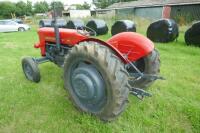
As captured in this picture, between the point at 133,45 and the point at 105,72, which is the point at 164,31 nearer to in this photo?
the point at 133,45

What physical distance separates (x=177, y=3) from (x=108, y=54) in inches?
887

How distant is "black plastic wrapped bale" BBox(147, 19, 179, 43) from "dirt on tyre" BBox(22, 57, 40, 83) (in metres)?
6.19

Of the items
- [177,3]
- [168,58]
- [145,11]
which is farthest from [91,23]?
[145,11]

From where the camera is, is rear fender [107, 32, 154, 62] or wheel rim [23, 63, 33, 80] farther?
wheel rim [23, 63, 33, 80]

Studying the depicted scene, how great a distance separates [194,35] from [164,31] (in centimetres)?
129

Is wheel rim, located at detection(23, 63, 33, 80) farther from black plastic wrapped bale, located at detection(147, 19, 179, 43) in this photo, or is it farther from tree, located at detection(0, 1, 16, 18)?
Result: tree, located at detection(0, 1, 16, 18)

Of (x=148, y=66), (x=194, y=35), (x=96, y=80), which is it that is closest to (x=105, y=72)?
(x=96, y=80)

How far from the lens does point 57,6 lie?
3590 mm

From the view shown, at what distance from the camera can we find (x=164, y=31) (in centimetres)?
867

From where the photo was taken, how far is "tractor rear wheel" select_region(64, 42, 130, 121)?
237cm

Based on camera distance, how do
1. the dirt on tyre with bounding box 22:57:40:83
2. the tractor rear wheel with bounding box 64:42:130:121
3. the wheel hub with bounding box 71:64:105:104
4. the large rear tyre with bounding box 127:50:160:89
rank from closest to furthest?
1. the tractor rear wheel with bounding box 64:42:130:121
2. the wheel hub with bounding box 71:64:105:104
3. the large rear tyre with bounding box 127:50:160:89
4. the dirt on tyre with bounding box 22:57:40:83

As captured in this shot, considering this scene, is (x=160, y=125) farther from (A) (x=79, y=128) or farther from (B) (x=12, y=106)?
(B) (x=12, y=106)

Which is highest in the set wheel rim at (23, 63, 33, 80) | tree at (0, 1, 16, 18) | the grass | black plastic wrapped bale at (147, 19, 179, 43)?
tree at (0, 1, 16, 18)

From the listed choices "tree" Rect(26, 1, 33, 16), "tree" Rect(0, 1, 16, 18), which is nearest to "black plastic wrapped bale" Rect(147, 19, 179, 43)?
"tree" Rect(0, 1, 16, 18)
